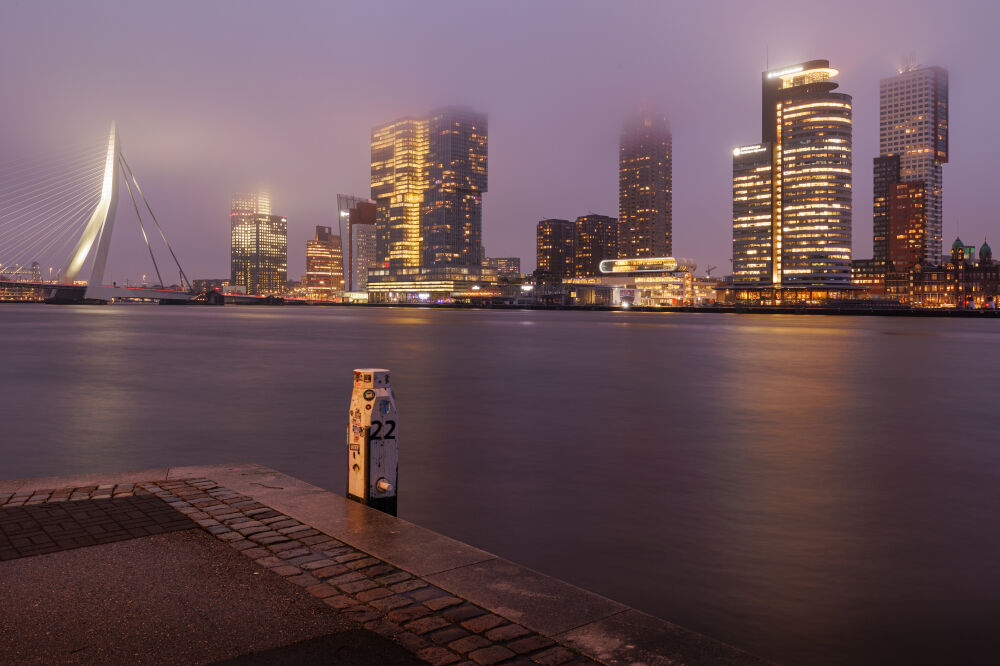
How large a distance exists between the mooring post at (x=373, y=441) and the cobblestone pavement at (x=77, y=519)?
184cm

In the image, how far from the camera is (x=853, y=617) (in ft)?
22.5

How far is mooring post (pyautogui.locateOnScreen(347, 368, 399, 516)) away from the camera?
807 centimetres

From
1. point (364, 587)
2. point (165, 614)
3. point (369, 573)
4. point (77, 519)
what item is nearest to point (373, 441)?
point (369, 573)

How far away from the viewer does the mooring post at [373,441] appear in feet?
26.5

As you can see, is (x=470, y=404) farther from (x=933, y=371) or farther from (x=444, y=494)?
(x=933, y=371)

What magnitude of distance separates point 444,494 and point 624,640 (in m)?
6.63

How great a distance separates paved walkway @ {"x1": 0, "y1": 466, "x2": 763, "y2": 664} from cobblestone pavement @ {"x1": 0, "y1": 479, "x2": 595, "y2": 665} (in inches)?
0.5

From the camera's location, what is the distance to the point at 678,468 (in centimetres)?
1349

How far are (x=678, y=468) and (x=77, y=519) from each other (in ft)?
31.9

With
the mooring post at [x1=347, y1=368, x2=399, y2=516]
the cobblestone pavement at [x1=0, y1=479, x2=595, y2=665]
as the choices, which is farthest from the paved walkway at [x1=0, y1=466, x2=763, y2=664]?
the mooring post at [x1=347, y1=368, x2=399, y2=516]

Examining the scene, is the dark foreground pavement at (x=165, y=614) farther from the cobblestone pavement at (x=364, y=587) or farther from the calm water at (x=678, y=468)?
the calm water at (x=678, y=468)

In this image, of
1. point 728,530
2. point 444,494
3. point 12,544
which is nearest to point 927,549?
point 728,530

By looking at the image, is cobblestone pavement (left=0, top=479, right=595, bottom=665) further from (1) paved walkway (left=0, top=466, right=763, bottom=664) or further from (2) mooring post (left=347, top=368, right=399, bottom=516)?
(2) mooring post (left=347, top=368, right=399, bottom=516)

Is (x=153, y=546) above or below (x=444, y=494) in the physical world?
above
